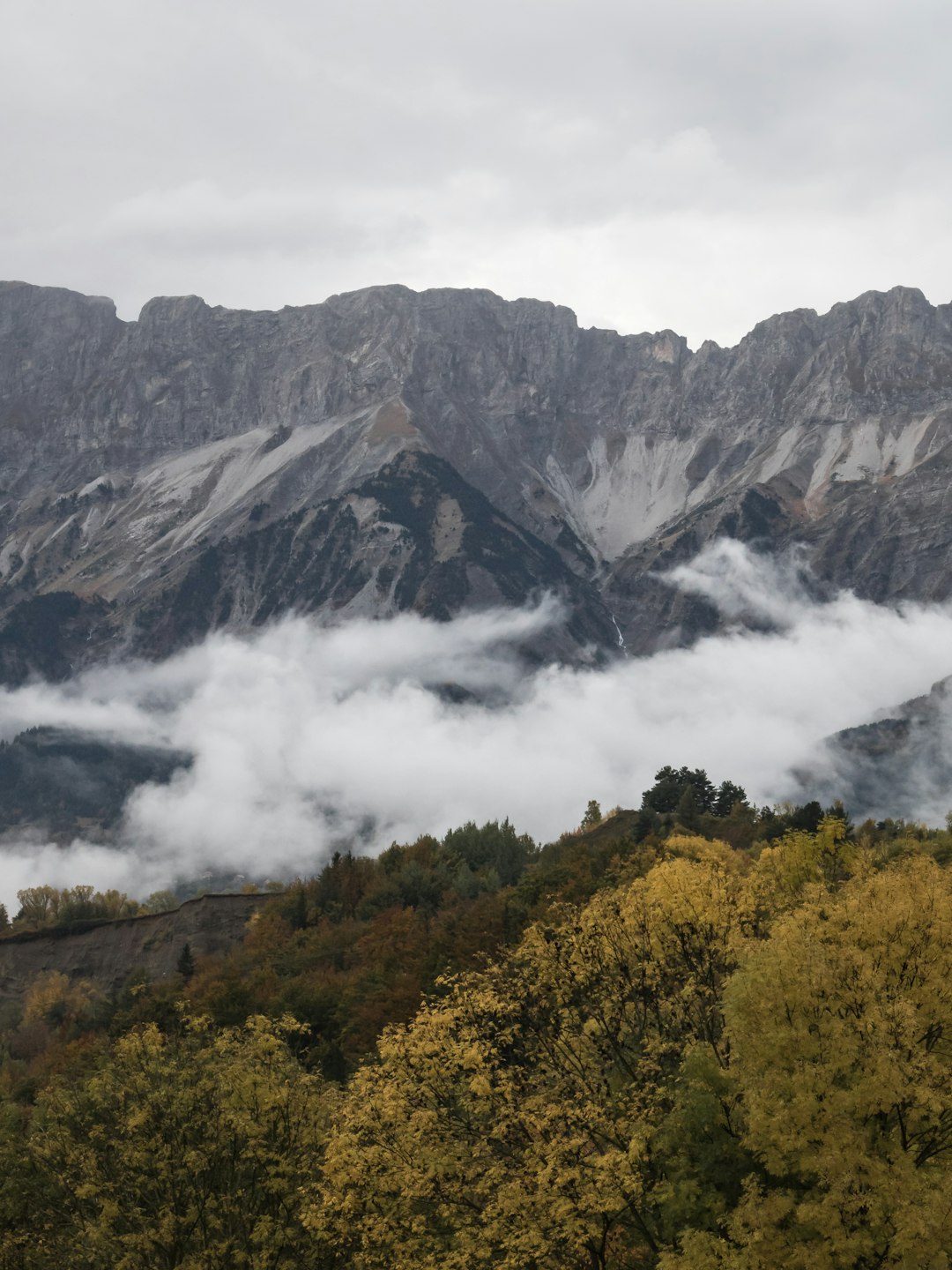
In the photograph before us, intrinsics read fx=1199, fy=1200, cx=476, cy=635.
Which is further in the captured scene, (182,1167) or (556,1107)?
(182,1167)

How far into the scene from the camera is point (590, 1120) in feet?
117

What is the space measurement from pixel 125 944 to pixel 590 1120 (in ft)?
448

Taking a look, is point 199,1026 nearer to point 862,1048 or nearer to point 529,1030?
point 529,1030

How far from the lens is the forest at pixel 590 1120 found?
3130 centimetres

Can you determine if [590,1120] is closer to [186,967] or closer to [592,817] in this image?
[186,967]

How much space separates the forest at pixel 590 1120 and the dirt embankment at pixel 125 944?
102155 millimetres

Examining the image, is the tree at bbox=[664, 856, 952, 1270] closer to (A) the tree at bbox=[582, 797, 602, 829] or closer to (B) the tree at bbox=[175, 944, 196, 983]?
(B) the tree at bbox=[175, 944, 196, 983]

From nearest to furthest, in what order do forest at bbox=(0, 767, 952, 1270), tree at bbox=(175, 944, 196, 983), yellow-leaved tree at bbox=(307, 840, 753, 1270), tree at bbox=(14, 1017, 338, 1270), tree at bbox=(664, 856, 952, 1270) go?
tree at bbox=(664, 856, 952, 1270) < forest at bbox=(0, 767, 952, 1270) < yellow-leaved tree at bbox=(307, 840, 753, 1270) < tree at bbox=(14, 1017, 338, 1270) < tree at bbox=(175, 944, 196, 983)

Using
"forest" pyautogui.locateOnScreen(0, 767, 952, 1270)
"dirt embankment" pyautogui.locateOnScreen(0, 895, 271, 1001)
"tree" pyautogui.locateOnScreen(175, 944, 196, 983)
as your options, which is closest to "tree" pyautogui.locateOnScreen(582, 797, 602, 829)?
"dirt embankment" pyautogui.locateOnScreen(0, 895, 271, 1001)

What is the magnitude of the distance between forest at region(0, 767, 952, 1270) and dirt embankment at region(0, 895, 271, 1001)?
102 metres

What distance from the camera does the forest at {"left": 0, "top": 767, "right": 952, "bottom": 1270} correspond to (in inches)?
1232

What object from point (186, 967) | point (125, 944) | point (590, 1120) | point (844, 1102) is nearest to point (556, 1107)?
point (590, 1120)

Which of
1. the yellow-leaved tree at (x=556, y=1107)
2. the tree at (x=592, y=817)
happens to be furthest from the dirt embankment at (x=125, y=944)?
the yellow-leaved tree at (x=556, y=1107)

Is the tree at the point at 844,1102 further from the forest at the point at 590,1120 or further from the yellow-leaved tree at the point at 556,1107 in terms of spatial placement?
the yellow-leaved tree at the point at 556,1107
